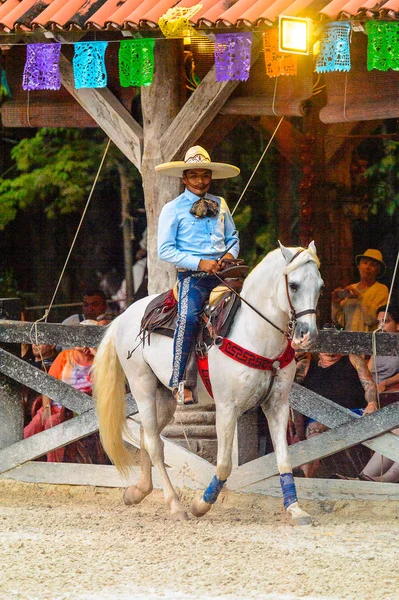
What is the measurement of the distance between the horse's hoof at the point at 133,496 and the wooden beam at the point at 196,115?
2256 mm

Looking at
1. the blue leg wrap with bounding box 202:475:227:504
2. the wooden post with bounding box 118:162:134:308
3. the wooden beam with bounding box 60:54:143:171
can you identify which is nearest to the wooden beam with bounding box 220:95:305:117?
the wooden beam with bounding box 60:54:143:171

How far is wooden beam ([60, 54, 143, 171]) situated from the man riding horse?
822 millimetres

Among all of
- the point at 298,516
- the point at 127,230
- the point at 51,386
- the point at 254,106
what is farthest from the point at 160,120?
the point at 127,230

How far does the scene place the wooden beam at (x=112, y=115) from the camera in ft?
24.8

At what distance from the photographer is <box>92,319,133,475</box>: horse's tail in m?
7.17

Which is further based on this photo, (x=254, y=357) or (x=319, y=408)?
(x=319, y=408)

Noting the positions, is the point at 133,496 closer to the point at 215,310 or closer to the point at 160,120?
the point at 215,310

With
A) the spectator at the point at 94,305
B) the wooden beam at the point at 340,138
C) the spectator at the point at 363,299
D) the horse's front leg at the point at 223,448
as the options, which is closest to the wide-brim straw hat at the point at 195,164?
the horse's front leg at the point at 223,448

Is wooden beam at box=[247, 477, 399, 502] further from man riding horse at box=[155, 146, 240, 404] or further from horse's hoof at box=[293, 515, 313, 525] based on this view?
man riding horse at box=[155, 146, 240, 404]

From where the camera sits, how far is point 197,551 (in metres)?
5.71

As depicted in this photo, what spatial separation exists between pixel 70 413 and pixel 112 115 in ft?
7.87

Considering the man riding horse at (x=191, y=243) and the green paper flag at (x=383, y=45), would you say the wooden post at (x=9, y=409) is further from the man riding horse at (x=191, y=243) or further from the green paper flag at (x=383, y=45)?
the green paper flag at (x=383, y=45)

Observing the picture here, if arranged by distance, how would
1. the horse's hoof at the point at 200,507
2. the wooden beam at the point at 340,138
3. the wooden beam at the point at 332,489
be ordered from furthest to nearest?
the wooden beam at the point at 340,138 < the wooden beam at the point at 332,489 < the horse's hoof at the point at 200,507

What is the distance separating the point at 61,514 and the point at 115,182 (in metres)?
6.89
